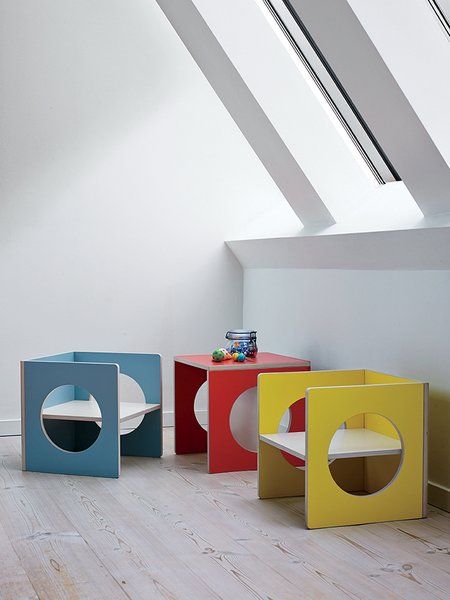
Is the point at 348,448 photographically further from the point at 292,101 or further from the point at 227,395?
the point at 292,101

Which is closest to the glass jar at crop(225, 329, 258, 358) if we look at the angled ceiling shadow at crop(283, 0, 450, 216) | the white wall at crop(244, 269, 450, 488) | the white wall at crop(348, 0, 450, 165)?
the white wall at crop(244, 269, 450, 488)

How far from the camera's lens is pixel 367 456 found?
118 inches

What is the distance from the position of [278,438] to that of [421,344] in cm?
57

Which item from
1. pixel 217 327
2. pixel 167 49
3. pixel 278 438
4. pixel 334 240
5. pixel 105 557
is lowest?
pixel 105 557

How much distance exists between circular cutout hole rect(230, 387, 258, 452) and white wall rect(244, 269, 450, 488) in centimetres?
31

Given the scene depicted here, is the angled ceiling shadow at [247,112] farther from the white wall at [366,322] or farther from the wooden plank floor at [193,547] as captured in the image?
the wooden plank floor at [193,547]

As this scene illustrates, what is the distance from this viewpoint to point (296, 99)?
3.50m

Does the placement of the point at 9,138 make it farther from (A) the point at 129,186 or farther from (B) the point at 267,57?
(B) the point at 267,57

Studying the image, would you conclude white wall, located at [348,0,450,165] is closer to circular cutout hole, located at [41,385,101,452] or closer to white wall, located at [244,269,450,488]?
white wall, located at [244,269,450,488]

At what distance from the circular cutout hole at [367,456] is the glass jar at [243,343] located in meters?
0.58

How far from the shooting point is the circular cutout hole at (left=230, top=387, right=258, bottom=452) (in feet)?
12.0

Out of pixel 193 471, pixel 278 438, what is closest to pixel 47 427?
pixel 193 471

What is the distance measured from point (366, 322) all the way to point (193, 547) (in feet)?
3.93

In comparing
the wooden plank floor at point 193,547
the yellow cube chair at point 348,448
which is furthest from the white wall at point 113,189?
the yellow cube chair at point 348,448
